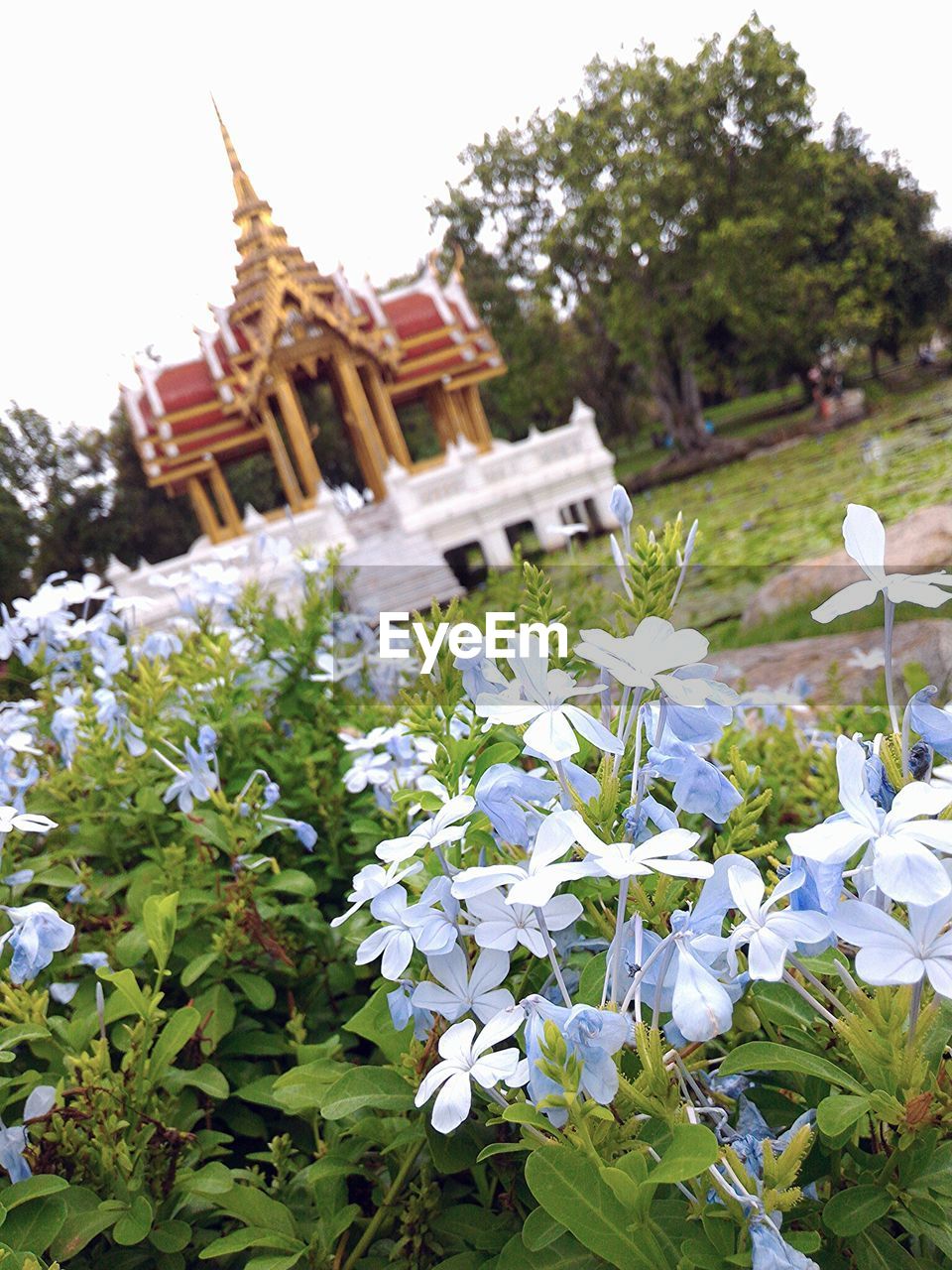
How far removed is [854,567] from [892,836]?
16.3 feet

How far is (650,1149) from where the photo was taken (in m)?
0.57

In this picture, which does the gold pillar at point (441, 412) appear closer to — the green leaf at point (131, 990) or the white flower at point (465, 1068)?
the green leaf at point (131, 990)

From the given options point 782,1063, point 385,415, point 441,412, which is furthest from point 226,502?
point 782,1063

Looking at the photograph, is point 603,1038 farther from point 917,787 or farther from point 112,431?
point 112,431

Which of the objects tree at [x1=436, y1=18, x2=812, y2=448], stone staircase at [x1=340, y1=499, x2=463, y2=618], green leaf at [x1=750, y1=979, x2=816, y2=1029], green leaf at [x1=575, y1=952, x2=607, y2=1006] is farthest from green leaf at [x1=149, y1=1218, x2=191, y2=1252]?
tree at [x1=436, y1=18, x2=812, y2=448]

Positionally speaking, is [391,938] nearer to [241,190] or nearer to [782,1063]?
[782,1063]

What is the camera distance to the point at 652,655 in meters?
0.58

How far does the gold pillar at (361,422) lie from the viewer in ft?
44.4

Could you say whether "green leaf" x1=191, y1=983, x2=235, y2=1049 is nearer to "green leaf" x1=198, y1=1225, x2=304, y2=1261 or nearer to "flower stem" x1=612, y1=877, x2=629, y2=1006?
"green leaf" x1=198, y1=1225, x2=304, y2=1261

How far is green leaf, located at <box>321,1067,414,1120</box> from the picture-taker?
0.75m

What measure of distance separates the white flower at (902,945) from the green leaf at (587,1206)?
218 millimetres

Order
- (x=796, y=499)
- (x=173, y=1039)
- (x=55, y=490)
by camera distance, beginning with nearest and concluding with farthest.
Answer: (x=173, y=1039) < (x=796, y=499) < (x=55, y=490)

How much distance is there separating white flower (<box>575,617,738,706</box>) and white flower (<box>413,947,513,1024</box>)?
238mm

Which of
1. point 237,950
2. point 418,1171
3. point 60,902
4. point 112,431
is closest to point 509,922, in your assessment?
point 418,1171
